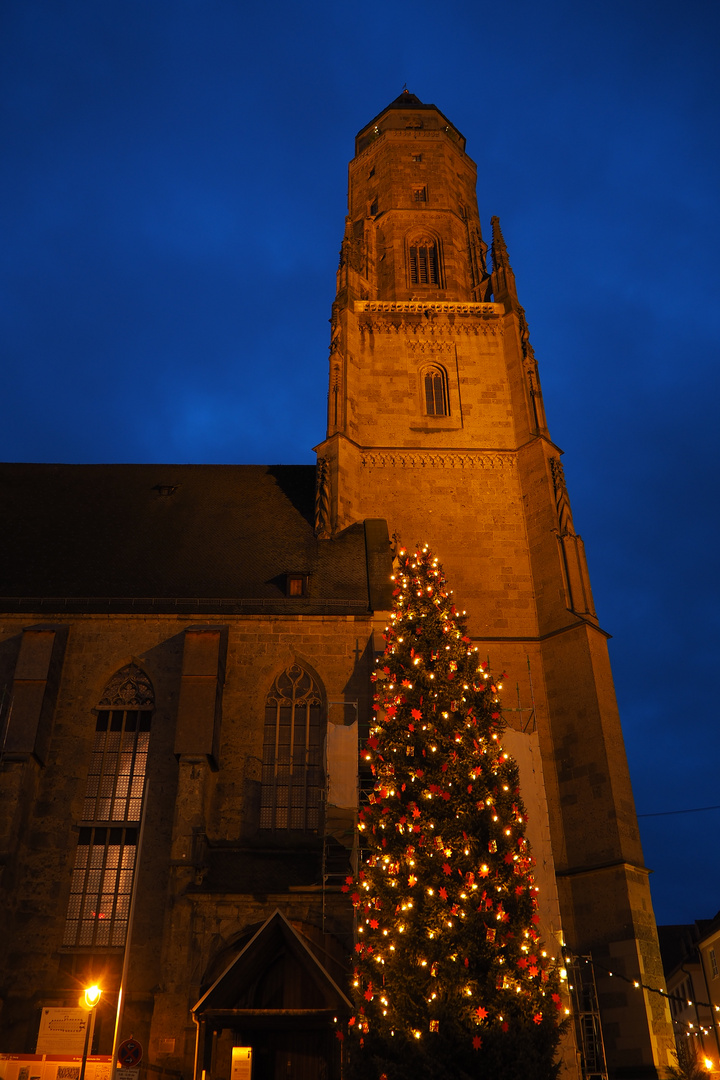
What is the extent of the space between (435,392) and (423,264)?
5.68m

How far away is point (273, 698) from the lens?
1794 centimetres

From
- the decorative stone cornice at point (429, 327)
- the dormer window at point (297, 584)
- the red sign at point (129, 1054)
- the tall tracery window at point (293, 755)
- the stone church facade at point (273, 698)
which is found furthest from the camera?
the decorative stone cornice at point (429, 327)

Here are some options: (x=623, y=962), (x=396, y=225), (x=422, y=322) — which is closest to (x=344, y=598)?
(x=623, y=962)

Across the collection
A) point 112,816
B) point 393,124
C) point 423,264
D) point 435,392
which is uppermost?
point 393,124

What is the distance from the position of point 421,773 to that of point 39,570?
11.6 meters

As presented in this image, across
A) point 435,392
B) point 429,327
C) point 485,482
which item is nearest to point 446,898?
point 485,482

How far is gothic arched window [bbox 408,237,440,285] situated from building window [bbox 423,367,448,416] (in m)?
4.03

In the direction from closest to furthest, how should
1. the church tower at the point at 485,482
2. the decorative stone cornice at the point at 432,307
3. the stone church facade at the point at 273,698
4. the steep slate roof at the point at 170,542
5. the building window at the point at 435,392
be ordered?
the stone church facade at the point at 273,698 < the church tower at the point at 485,482 < the steep slate roof at the point at 170,542 < the building window at the point at 435,392 < the decorative stone cornice at the point at 432,307

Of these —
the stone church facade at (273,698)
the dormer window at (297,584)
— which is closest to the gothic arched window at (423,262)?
the stone church facade at (273,698)

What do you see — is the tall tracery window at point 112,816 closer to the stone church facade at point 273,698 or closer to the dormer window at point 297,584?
the stone church facade at point 273,698

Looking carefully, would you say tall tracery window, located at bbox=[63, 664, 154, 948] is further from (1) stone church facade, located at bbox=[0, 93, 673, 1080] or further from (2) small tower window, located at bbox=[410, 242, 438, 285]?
(2) small tower window, located at bbox=[410, 242, 438, 285]

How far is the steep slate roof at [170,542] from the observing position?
18.9 m

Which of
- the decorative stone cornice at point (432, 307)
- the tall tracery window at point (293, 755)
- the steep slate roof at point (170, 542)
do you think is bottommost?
the tall tracery window at point (293, 755)

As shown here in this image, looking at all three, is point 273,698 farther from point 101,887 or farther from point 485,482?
point 485,482
